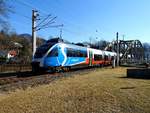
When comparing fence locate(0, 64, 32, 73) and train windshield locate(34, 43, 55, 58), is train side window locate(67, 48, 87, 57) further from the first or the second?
fence locate(0, 64, 32, 73)

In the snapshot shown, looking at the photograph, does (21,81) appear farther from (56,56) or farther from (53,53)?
(56,56)

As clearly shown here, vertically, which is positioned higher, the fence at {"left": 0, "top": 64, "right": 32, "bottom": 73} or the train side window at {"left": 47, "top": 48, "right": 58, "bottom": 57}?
the train side window at {"left": 47, "top": 48, "right": 58, "bottom": 57}

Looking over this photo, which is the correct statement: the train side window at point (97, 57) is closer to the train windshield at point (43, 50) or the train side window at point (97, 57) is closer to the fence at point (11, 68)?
the fence at point (11, 68)

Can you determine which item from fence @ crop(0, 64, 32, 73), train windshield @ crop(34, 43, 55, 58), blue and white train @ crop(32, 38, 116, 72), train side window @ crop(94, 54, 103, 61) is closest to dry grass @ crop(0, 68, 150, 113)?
blue and white train @ crop(32, 38, 116, 72)

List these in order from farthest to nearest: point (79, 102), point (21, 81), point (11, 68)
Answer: point (11, 68)
point (21, 81)
point (79, 102)

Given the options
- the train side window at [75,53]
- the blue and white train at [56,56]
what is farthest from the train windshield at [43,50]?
the train side window at [75,53]

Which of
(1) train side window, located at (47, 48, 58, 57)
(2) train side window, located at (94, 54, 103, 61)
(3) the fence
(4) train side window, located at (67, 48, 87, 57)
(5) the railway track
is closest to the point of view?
(5) the railway track

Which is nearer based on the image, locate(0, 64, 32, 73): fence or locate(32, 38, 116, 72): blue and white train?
locate(32, 38, 116, 72): blue and white train

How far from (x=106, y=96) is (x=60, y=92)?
246 centimetres

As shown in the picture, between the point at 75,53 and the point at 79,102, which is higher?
the point at 75,53

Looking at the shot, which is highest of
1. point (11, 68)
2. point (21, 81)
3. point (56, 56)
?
point (56, 56)

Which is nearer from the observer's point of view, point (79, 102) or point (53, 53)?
point (79, 102)

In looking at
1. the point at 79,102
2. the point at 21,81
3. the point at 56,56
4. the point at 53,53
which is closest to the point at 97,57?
the point at 56,56

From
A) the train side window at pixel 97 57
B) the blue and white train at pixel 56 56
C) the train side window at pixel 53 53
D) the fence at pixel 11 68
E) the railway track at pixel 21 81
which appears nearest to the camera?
the railway track at pixel 21 81
